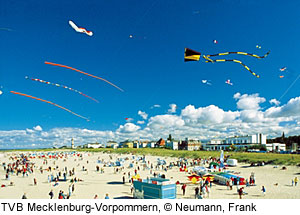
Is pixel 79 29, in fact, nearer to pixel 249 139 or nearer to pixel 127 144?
pixel 249 139

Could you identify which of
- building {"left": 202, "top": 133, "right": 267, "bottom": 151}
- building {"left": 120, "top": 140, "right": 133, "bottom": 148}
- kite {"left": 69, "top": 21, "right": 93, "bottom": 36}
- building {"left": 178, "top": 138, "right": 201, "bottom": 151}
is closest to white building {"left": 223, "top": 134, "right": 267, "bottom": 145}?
building {"left": 202, "top": 133, "right": 267, "bottom": 151}

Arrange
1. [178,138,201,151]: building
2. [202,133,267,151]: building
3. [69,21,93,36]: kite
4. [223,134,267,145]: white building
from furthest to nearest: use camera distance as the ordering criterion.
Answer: [178,138,201,151]: building
[223,134,267,145]: white building
[202,133,267,151]: building
[69,21,93,36]: kite

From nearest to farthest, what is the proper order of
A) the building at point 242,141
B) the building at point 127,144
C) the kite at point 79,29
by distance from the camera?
the kite at point 79,29 < the building at point 242,141 < the building at point 127,144

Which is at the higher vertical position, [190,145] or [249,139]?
[249,139]

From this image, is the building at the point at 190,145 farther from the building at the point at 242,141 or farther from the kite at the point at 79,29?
the kite at the point at 79,29

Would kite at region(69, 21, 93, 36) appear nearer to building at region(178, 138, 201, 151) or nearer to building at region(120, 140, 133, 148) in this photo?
building at region(178, 138, 201, 151)

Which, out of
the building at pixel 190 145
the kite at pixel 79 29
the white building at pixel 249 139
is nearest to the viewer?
the kite at pixel 79 29

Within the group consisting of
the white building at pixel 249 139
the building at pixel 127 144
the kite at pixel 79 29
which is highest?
the kite at pixel 79 29

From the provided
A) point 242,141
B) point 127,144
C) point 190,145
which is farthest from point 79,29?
point 127,144

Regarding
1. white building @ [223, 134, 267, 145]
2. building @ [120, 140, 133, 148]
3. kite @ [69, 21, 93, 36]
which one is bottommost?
building @ [120, 140, 133, 148]

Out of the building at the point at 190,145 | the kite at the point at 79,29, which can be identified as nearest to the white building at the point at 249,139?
the building at the point at 190,145
